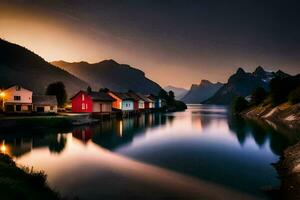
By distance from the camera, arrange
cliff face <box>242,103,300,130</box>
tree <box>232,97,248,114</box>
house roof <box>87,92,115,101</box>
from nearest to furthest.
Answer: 1. cliff face <box>242,103,300,130</box>
2. house roof <box>87,92,115,101</box>
3. tree <box>232,97,248,114</box>

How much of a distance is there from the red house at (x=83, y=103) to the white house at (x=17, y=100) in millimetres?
15814

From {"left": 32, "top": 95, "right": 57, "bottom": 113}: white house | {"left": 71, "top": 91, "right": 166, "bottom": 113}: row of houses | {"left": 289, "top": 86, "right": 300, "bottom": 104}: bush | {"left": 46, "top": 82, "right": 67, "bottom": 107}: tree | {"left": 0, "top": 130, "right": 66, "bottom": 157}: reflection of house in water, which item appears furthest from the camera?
{"left": 46, "top": 82, "right": 67, "bottom": 107}: tree

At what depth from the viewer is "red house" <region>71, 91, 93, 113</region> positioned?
81.1 metres

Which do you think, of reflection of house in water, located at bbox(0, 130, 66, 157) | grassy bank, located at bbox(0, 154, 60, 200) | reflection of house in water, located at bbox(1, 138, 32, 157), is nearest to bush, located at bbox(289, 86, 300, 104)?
reflection of house in water, located at bbox(0, 130, 66, 157)

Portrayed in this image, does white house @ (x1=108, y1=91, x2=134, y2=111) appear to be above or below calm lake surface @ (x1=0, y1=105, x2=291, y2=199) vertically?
above

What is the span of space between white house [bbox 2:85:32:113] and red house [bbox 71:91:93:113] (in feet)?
51.9

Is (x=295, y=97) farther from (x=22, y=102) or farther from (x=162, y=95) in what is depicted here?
(x=162, y=95)

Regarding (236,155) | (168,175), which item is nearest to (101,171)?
(168,175)

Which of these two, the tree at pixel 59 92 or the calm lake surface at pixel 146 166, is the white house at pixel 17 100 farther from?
the calm lake surface at pixel 146 166

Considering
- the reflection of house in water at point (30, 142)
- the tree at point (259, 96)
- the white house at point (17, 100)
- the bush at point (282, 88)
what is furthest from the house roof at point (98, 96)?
the tree at point (259, 96)

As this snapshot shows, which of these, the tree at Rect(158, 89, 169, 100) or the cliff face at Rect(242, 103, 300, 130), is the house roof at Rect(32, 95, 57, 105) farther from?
the tree at Rect(158, 89, 169, 100)

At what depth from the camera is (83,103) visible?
82062 millimetres

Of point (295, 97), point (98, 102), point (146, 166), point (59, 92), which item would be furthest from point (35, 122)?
point (295, 97)

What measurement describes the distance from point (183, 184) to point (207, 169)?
606cm
